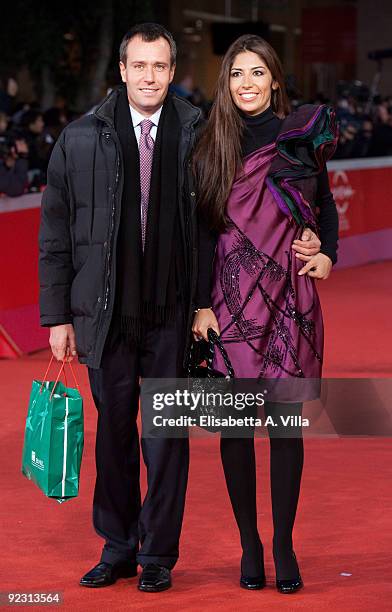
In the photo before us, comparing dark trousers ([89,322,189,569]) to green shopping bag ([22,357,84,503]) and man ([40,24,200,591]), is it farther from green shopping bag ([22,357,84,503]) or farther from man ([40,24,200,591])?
green shopping bag ([22,357,84,503])

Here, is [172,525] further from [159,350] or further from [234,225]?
[234,225]

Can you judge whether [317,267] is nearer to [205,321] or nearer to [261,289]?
[261,289]

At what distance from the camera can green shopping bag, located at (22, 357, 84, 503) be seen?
4.44m

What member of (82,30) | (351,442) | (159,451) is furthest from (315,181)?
(82,30)

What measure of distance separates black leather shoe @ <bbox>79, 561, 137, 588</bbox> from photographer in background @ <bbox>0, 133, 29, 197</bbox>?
5.53m

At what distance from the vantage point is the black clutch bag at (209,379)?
14.7 feet

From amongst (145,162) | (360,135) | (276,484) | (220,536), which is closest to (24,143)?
(220,536)

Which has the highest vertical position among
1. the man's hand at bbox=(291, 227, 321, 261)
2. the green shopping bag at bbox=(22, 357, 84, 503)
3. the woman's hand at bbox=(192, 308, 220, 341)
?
the man's hand at bbox=(291, 227, 321, 261)

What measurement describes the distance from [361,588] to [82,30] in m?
21.6

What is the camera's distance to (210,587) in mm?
4637

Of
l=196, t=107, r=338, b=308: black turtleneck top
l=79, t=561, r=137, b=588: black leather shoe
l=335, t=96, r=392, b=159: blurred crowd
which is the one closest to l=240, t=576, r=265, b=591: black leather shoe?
l=79, t=561, r=137, b=588: black leather shoe

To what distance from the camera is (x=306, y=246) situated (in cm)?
445

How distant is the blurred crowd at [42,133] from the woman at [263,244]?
1858mm

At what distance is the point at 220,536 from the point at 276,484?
84 cm
